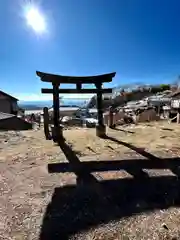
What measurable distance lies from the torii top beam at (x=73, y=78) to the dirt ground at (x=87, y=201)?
11.3 feet

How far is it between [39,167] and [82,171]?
1.12m

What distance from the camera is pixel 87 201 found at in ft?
11.1

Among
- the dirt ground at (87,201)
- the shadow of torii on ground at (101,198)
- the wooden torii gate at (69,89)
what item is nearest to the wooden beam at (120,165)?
the shadow of torii on ground at (101,198)

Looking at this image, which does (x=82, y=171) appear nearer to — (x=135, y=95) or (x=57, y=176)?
(x=57, y=176)

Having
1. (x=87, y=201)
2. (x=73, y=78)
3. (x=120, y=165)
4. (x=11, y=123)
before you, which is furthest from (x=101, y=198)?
(x=11, y=123)

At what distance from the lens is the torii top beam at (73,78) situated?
313 inches

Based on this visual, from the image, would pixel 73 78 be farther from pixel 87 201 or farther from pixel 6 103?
pixel 6 103

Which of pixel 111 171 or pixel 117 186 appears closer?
pixel 117 186

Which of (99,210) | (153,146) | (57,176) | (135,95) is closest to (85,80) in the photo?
(153,146)

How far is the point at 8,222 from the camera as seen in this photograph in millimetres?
2812

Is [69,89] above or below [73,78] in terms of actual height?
below

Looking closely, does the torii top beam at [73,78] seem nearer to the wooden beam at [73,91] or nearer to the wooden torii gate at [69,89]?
the wooden torii gate at [69,89]

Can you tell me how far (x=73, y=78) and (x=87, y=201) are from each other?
5925 millimetres

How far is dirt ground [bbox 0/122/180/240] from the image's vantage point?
8.68ft
